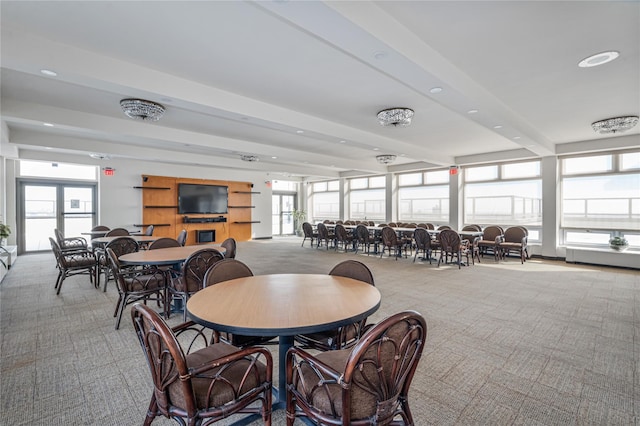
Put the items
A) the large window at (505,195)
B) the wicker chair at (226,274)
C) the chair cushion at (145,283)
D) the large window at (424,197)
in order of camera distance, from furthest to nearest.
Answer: the large window at (424,197) → the large window at (505,195) → the chair cushion at (145,283) → the wicker chair at (226,274)

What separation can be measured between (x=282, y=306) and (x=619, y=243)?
27.4ft

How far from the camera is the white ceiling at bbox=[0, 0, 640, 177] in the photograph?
2457 mm

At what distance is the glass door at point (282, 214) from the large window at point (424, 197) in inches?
237

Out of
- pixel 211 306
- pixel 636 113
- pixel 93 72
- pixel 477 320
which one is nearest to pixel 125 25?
pixel 93 72

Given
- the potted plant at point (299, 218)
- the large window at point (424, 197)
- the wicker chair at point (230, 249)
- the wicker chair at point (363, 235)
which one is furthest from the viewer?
the potted plant at point (299, 218)

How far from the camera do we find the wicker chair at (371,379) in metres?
1.30

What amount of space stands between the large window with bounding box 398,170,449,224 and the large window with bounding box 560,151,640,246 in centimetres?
325

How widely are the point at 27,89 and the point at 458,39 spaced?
17.9 feet

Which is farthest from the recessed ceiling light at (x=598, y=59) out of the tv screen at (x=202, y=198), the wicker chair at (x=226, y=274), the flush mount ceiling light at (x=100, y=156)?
the tv screen at (x=202, y=198)

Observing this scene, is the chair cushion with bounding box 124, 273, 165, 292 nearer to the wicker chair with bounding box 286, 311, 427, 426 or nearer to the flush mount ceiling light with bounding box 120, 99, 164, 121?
the flush mount ceiling light with bounding box 120, 99, 164, 121

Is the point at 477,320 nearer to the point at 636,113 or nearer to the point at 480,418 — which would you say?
the point at 480,418

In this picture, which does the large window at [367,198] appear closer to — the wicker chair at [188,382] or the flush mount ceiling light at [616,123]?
the flush mount ceiling light at [616,123]

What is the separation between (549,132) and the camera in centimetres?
646

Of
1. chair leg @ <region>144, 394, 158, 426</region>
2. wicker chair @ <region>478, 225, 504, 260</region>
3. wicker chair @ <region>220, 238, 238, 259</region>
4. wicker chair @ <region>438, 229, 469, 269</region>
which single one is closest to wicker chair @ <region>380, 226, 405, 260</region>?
wicker chair @ <region>438, 229, 469, 269</region>
